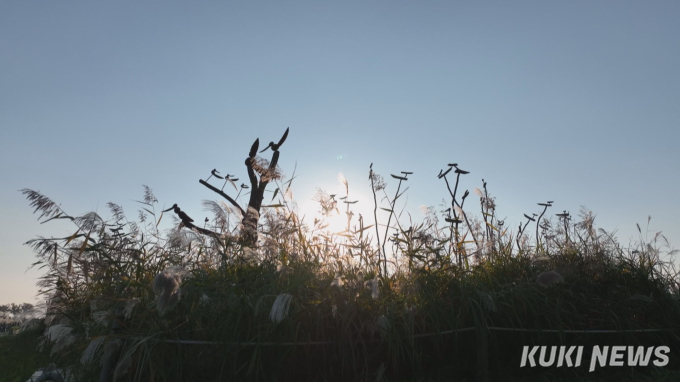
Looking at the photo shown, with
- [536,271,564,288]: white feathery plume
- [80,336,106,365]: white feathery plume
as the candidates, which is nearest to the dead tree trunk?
[80,336,106,365]: white feathery plume

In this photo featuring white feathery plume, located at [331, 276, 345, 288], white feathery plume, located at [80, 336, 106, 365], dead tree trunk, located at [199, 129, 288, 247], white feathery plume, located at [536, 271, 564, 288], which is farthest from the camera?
dead tree trunk, located at [199, 129, 288, 247]

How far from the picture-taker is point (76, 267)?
4.06 metres

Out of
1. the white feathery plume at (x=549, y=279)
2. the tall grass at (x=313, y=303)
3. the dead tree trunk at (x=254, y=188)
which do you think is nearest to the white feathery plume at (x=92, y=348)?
the tall grass at (x=313, y=303)

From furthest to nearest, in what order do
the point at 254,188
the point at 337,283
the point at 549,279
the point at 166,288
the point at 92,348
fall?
the point at 254,188
the point at 549,279
the point at 337,283
the point at 92,348
the point at 166,288

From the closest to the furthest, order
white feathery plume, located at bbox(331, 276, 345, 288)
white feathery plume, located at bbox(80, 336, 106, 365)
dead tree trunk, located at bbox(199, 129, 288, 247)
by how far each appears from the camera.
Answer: white feathery plume, located at bbox(80, 336, 106, 365) < white feathery plume, located at bbox(331, 276, 345, 288) < dead tree trunk, located at bbox(199, 129, 288, 247)

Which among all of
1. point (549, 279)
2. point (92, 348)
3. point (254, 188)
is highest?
point (254, 188)

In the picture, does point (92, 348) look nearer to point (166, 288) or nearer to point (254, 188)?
point (166, 288)

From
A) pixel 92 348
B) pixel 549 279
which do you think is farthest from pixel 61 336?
pixel 549 279

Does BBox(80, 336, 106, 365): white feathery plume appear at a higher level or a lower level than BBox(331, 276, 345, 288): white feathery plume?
lower

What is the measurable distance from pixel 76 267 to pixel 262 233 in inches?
65.3

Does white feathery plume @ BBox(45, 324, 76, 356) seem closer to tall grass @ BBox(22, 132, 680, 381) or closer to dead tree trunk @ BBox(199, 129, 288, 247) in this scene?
tall grass @ BBox(22, 132, 680, 381)

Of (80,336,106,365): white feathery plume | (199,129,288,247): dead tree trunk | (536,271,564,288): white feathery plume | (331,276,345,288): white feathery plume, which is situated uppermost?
(199,129,288,247): dead tree trunk

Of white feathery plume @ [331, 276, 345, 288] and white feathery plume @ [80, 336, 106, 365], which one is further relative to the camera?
white feathery plume @ [331, 276, 345, 288]

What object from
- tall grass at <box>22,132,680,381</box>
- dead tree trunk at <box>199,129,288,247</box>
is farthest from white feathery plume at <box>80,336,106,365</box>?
dead tree trunk at <box>199,129,288,247</box>
